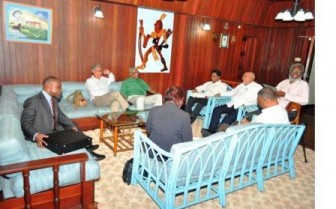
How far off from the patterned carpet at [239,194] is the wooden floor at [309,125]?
1276 millimetres

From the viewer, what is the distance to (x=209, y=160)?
85.3 inches

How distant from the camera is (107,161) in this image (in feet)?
10.2

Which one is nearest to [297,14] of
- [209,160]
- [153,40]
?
[153,40]

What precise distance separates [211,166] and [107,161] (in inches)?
56.7

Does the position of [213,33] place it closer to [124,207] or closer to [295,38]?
[295,38]

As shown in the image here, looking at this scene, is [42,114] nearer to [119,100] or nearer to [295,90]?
[119,100]

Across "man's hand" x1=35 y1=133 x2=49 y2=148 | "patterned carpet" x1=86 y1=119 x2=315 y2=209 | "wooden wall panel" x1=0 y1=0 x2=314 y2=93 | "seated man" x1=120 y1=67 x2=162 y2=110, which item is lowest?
"patterned carpet" x1=86 y1=119 x2=315 y2=209

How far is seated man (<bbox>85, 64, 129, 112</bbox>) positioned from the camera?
404 cm

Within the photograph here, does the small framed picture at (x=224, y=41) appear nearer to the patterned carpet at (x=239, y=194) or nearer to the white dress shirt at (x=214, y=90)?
the white dress shirt at (x=214, y=90)

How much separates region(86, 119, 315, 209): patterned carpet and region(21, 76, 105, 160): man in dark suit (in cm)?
75

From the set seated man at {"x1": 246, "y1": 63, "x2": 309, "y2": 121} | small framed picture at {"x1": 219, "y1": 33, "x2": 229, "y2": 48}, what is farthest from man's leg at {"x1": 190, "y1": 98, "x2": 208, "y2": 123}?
small framed picture at {"x1": 219, "y1": 33, "x2": 229, "y2": 48}

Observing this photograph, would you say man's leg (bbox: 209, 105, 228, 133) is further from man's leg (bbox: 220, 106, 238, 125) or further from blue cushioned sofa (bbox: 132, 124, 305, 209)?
blue cushioned sofa (bbox: 132, 124, 305, 209)

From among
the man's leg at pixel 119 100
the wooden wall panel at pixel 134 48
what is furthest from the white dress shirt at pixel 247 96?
the wooden wall panel at pixel 134 48

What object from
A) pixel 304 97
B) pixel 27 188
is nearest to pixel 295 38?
pixel 304 97
